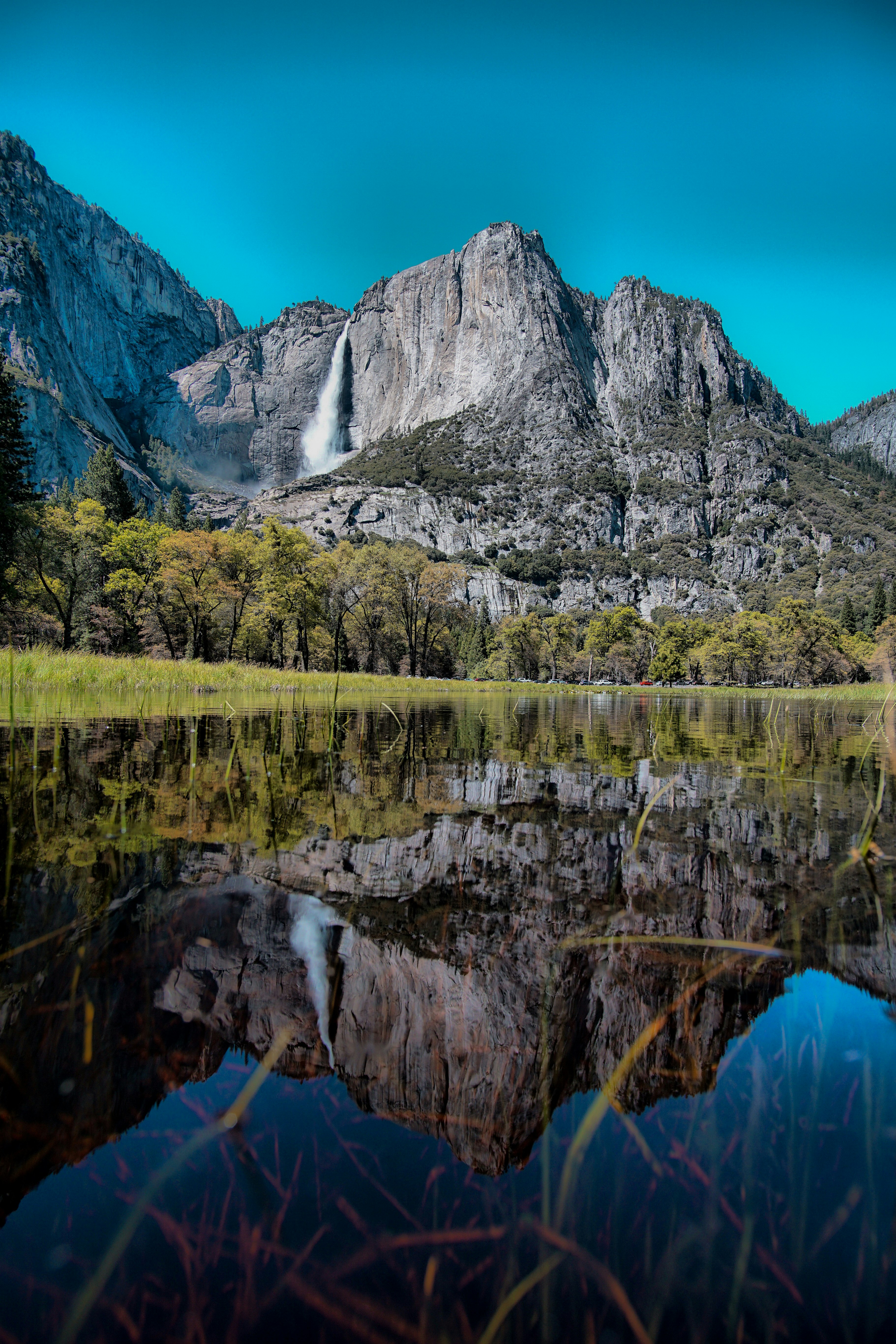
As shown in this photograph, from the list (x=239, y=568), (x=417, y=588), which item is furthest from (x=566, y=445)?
(x=239, y=568)

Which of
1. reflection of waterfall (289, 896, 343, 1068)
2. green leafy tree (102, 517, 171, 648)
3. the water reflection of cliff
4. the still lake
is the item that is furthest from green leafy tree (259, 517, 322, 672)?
reflection of waterfall (289, 896, 343, 1068)

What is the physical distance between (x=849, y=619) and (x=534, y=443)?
336ft

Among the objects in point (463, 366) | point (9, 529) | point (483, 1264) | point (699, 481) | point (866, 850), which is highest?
point (463, 366)

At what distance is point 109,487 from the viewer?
58312 millimetres

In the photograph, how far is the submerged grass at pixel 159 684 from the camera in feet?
51.2

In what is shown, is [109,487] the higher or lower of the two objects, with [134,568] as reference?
higher

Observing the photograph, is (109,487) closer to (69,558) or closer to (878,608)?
(69,558)

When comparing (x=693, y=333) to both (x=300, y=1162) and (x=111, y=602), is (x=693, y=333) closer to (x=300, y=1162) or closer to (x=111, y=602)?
(x=111, y=602)

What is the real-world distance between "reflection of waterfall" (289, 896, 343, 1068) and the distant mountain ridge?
129240 mm

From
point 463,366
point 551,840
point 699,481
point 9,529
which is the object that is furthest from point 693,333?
point 551,840

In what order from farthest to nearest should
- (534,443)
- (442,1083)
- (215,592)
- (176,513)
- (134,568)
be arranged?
(534,443), (176,513), (134,568), (215,592), (442,1083)

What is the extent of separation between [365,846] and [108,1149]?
2.32 meters

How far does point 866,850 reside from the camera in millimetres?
3660

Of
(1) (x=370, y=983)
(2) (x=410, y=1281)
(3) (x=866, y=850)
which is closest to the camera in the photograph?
(2) (x=410, y=1281)
